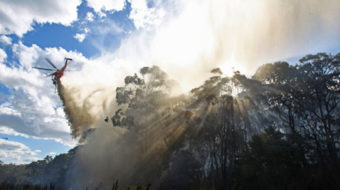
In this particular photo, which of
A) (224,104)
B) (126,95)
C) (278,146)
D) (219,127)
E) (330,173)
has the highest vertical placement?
(126,95)

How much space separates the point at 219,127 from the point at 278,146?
11.4 metres

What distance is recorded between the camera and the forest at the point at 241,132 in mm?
22297

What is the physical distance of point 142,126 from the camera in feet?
139

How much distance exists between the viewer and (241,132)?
1470 inches

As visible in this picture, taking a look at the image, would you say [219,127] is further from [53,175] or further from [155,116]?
[53,175]

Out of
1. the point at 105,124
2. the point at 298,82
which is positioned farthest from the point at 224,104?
the point at 105,124

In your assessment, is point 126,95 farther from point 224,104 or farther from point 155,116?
point 224,104

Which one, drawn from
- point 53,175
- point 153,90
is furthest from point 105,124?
point 53,175

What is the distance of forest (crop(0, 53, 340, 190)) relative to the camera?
22297 millimetres

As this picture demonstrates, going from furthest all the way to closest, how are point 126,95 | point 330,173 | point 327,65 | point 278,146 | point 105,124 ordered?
point 105,124, point 126,95, point 327,65, point 278,146, point 330,173

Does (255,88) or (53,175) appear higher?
(255,88)

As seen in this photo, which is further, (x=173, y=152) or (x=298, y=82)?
(x=173, y=152)

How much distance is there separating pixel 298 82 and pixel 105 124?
147 feet

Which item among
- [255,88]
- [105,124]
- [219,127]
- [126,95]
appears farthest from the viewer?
[105,124]
